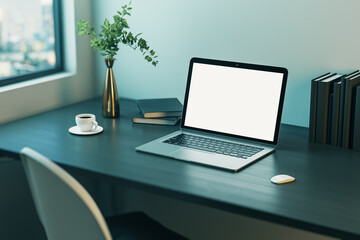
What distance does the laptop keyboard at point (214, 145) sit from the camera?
155 cm

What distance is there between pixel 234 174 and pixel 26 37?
1123 mm

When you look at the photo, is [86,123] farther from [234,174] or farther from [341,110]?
[341,110]

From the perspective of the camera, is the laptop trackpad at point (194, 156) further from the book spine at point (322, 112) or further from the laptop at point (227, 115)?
the book spine at point (322, 112)

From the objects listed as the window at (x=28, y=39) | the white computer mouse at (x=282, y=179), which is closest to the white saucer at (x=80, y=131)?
the window at (x=28, y=39)

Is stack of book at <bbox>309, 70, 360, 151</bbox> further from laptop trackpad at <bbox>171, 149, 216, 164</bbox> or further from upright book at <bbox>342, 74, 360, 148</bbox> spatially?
laptop trackpad at <bbox>171, 149, 216, 164</bbox>

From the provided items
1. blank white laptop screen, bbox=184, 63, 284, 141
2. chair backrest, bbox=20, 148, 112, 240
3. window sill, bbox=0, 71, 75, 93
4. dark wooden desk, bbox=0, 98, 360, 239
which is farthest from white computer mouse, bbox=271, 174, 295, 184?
window sill, bbox=0, 71, 75, 93

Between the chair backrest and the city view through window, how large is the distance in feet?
2.72

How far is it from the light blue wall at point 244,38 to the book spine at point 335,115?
0.64 feet

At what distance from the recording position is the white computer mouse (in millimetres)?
1340

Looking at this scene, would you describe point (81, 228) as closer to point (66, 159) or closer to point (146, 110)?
point (66, 159)

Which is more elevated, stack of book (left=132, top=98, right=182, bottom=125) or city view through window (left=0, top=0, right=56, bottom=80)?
city view through window (left=0, top=0, right=56, bottom=80)

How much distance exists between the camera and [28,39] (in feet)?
6.68

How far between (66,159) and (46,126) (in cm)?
37

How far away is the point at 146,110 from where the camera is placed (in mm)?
1863
